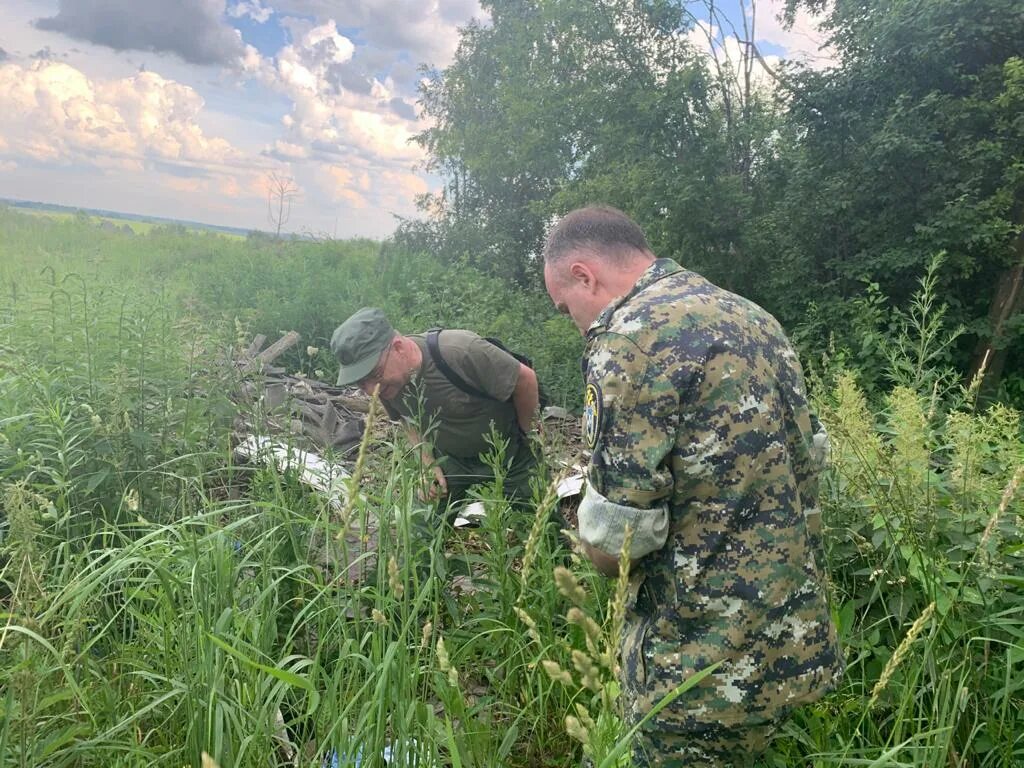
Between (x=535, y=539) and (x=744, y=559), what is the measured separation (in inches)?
31.5

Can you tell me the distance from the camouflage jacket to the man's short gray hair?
29 cm

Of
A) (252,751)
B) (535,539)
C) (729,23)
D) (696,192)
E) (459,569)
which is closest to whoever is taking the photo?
(535,539)

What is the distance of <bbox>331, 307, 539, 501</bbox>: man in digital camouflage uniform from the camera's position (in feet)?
12.2

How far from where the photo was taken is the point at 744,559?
5.84 feet

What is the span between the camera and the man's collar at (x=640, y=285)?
194 centimetres

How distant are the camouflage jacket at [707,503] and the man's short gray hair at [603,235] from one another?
286 mm

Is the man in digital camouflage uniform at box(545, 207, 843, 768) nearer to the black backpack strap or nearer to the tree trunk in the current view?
the black backpack strap

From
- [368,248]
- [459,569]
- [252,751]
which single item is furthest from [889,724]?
[368,248]

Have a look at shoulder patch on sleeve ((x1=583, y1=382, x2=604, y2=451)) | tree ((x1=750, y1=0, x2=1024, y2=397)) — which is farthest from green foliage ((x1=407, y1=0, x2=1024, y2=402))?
shoulder patch on sleeve ((x1=583, y1=382, x2=604, y2=451))

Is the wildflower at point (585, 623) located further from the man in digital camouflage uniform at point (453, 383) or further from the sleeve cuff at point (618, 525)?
the man in digital camouflage uniform at point (453, 383)

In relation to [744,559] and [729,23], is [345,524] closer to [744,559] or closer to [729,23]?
[744,559]

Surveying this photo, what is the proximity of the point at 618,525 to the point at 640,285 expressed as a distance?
28.0 inches

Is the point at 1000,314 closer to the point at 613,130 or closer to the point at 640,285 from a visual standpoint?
the point at 613,130

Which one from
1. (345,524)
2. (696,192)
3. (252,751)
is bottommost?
(252,751)
